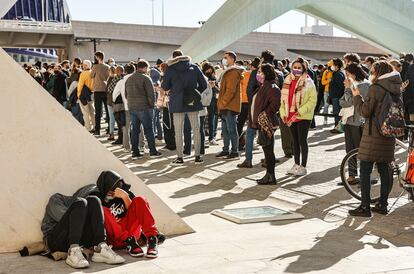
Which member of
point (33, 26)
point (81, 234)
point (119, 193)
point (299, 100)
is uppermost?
point (33, 26)

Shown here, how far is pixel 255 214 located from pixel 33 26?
55.1 metres

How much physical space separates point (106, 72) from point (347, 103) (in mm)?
7878

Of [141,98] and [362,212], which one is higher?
[141,98]

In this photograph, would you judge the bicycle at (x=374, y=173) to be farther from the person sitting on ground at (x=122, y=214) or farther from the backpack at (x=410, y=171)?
the person sitting on ground at (x=122, y=214)

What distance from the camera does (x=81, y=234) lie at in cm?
589

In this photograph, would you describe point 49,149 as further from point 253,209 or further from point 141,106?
point 141,106

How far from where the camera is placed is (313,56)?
75.7 metres

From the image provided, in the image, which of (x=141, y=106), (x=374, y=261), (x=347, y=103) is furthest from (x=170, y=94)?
(x=374, y=261)

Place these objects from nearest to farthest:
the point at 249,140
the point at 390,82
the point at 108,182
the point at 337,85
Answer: the point at 108,182 → the point at 390,82 → the point at 249,140 → the point at 337,85

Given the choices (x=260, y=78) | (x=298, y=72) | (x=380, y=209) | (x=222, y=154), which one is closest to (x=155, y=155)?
(x=222, y=154)

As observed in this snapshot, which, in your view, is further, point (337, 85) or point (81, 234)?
point (337, 85)

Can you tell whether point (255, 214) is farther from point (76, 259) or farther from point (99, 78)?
point (99, 78)

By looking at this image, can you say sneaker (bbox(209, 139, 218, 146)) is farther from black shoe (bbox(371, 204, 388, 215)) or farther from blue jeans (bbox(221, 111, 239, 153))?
black shoe (bbox(371, 204, 388, 215))

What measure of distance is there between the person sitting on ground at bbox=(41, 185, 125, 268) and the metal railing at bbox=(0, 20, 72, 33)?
54.7m
